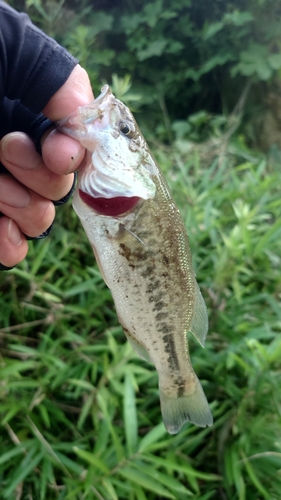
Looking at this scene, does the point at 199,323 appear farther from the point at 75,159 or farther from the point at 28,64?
the point at 28,64

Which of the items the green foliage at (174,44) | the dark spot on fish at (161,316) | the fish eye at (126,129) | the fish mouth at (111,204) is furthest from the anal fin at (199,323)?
the green foliage at (174,44)

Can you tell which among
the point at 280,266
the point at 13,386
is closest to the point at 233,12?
the point at 280,266

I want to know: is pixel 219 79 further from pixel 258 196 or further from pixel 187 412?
pixel 187 412

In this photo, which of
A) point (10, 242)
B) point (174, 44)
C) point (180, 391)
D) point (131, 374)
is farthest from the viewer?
point (174, 44)

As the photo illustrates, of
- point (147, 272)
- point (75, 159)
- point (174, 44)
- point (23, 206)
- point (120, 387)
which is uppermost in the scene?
point (75, 159)

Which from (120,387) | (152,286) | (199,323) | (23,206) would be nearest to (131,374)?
(120,387)
